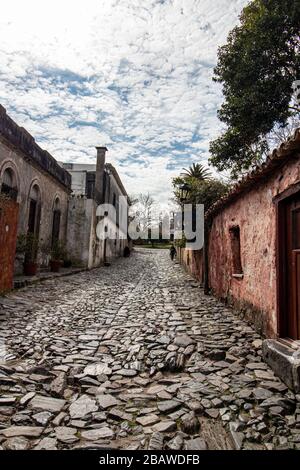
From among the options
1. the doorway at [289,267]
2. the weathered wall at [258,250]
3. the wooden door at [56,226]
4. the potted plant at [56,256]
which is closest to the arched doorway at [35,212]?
the potted plant at [56,256]

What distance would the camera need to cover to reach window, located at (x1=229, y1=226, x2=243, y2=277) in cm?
710

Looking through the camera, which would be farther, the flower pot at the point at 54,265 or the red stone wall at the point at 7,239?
the flower pot at the point at 54,265

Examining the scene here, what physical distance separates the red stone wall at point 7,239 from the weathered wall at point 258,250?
5429 millimetres

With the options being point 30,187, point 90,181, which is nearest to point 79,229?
point 30,187

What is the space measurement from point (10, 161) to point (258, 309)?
27.8 ft

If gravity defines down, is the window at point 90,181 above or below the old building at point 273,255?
above

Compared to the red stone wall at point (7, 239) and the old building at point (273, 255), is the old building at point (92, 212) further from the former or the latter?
the old building at point (273, 255)

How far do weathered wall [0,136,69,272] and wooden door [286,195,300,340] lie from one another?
27.1 ft

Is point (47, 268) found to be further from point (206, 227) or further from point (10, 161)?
point (206, 227)

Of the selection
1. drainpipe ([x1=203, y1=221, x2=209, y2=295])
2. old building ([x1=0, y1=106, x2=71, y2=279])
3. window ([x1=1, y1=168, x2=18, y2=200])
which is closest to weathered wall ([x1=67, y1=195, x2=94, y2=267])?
old building ([x1=0, y1=106, x2=71, y2=279])

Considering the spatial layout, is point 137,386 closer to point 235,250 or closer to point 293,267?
point 293,267

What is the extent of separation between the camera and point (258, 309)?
5.12 m

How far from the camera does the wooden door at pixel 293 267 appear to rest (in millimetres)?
3850

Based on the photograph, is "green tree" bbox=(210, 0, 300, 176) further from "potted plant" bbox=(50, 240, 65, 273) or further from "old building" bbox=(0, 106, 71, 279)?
"potted plant" bbox=(50, 240, 65, 273)
